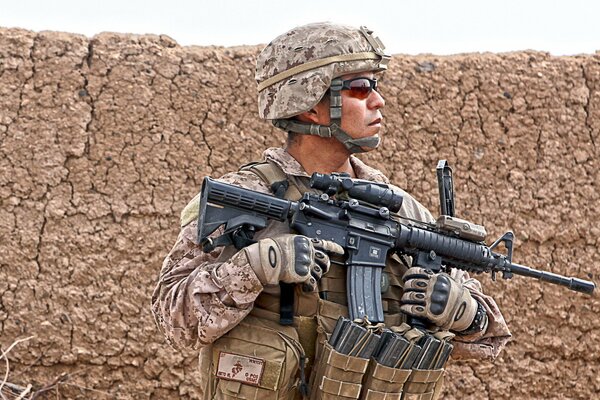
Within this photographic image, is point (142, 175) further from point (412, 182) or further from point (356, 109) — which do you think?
point (356, 109)

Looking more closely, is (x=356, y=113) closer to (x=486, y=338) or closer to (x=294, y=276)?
(x=294, y=276)

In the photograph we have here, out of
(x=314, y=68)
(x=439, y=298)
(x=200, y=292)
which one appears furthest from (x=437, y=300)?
(x=314, y=68)

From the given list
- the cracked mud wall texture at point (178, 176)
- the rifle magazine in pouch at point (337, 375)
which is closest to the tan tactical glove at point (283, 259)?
the rifle magazine in pouch at point (337, 375)

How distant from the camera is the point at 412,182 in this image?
6.07 m

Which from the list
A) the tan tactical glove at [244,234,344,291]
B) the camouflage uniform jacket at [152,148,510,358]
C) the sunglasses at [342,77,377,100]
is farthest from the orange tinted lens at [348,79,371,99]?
the tan tactical glove at [244,234,344,291]

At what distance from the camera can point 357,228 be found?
350 centimetres

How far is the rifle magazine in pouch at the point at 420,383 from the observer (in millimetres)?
3510

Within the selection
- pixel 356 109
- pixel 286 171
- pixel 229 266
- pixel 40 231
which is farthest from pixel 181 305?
pixel 40 231

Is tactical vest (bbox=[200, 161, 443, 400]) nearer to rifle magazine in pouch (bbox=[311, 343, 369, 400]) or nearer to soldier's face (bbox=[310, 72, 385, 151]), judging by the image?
rifle magazine in pouch (bbox=[311, 343, 369, 400])

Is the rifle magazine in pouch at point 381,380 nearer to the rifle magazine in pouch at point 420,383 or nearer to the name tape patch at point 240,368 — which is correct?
the rifle magazine in pouch at point 420,383

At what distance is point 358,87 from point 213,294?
2.55 ft

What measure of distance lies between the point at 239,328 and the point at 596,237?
127 inches

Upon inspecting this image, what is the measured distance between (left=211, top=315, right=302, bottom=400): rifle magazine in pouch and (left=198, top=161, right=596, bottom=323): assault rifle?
0.72 feet

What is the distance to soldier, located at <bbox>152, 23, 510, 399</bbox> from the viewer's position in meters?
3.27
